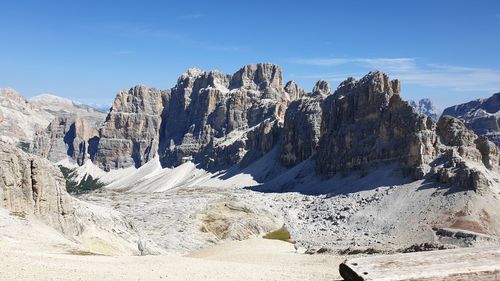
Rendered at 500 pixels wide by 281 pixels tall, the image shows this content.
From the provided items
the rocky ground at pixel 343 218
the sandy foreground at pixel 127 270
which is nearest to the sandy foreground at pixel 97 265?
the sandy foreground at pixel 127 270

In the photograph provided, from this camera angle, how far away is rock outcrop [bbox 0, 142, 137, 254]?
44.5m

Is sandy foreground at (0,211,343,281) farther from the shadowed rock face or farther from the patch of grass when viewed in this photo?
the shadowed rock face

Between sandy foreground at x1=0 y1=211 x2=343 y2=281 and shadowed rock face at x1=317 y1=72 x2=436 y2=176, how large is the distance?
11055 cm

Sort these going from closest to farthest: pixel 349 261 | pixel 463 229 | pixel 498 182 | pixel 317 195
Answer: pixel 349 261, pixel 463 229, pixel 498 182, pixel 317 195

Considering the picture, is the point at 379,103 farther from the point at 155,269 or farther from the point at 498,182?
the point at 155,269

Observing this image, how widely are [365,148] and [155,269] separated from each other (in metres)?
141

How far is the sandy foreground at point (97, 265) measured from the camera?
879 inches

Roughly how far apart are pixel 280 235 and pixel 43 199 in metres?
68.1

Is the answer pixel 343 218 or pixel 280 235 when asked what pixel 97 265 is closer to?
pixel 280 235

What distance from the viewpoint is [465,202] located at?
107 metres

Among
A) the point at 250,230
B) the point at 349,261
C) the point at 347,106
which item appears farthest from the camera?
the point at 347,106

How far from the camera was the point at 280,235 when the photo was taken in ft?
354

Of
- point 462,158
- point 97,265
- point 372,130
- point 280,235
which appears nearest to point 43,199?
point 97,265

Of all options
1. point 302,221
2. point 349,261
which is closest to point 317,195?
point 302,221
